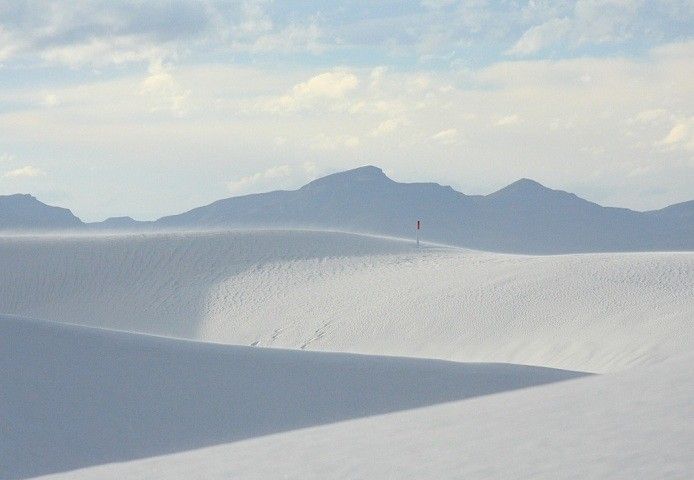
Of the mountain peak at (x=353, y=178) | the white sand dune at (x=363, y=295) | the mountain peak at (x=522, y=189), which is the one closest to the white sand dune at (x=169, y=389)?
the white sand dune at (x=363, y=295)

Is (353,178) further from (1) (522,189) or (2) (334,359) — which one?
(2) (334,359)

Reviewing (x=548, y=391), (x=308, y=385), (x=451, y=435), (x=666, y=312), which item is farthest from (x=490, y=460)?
(x=666, y=312)

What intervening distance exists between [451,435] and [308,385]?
8174mm

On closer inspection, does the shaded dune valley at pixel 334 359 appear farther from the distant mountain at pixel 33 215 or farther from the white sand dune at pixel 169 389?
the distant mountain at pixel 33 215

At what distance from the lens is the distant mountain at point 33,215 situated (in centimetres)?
11981

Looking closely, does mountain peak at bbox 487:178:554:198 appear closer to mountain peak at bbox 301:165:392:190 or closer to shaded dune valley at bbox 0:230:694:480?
mountain peak at bbox 301:165:392:190

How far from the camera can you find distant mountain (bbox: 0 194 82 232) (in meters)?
120

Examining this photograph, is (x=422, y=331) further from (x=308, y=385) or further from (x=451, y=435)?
(x=451, y=435)

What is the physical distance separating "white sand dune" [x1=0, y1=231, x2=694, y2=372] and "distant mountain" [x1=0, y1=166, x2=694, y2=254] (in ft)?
357

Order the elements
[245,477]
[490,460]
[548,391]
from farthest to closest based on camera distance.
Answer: [548,391]
[245,477]
[490,460]

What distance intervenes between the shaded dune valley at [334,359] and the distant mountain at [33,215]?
83155 mm

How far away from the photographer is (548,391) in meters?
9.48

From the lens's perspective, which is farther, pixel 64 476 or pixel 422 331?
pixel 422 331

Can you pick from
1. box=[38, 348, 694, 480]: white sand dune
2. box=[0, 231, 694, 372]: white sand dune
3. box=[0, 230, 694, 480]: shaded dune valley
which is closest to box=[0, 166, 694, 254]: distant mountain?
box=[0, 231, 694, 372]: white sand dune
